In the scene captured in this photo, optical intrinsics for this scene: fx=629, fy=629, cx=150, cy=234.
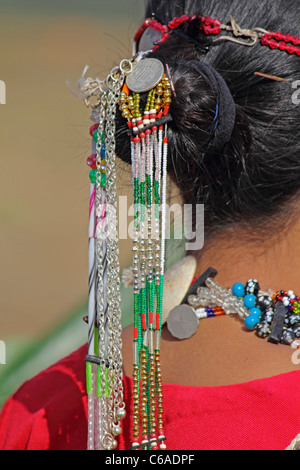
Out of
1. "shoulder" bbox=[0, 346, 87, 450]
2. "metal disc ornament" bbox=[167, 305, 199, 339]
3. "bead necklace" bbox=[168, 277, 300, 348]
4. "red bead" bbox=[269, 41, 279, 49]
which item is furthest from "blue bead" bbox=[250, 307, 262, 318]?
"red bead" bbox=[269, 41, 279, 49]

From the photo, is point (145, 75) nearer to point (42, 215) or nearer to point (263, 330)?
point (263, 330)

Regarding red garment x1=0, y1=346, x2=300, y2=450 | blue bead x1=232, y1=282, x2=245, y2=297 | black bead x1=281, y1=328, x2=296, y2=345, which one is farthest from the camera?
blue bead x1=232, y1=282, x2=245, y2=297

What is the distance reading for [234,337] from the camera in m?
1.29

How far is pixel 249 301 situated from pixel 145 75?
0.50 metres

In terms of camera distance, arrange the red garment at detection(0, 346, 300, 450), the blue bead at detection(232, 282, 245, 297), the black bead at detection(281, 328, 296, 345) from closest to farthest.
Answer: the red garment at detection(0, 346, 300, 450), the black bead at detection(281, 328, 296, 345), the blue bead at detection(232, 282, 245, 297)

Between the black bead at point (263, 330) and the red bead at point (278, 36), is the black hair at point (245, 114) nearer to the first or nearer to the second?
the red bead at point (278, 36)

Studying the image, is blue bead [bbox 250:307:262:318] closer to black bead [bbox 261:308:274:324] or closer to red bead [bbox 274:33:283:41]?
black bead [bbox 261:308:274:324]

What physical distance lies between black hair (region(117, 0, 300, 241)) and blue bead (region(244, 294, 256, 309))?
0.14m

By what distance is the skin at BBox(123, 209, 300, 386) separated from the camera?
1.22 meters

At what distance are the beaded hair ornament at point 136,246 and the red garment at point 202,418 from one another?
50mm

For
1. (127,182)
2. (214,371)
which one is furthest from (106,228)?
(214,371)

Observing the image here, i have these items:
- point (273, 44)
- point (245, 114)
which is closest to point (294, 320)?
point (245, 114)

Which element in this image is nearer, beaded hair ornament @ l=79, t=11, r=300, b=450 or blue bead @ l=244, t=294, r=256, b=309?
beaded hair ornament @ l=79, t=11, r=300, b=450

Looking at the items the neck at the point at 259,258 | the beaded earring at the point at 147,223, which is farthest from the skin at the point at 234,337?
the beaded earring at the point at 147,223
